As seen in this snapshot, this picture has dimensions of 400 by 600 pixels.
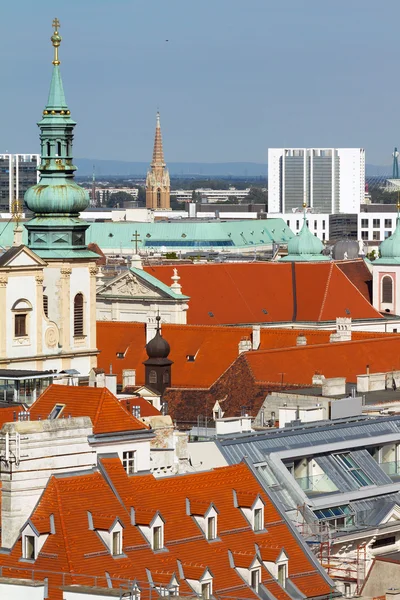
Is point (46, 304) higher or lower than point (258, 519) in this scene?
higher

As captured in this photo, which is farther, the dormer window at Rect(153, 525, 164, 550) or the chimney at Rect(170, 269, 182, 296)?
the chimney at Rect(170, 269, 182, 296)

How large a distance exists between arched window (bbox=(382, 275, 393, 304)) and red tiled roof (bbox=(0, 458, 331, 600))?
79.9 metres

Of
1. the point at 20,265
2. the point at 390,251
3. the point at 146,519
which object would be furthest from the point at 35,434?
the point at 390,251

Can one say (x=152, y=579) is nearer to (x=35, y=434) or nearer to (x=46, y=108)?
(x=35, y=434)

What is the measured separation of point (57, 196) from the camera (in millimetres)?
89438

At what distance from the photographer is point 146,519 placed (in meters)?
45.0

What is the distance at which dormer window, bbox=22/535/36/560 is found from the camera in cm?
4366

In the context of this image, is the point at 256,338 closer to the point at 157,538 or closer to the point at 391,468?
the point at 391,468

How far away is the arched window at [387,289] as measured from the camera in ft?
424

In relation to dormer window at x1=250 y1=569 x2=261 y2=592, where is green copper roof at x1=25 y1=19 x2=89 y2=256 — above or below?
above

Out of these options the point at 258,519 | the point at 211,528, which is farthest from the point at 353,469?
the point at 211,528

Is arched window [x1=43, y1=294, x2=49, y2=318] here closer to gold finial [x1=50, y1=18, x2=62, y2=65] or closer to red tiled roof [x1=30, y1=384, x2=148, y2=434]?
gold finial [x1=50, y1=18, x2=62, y2=65]

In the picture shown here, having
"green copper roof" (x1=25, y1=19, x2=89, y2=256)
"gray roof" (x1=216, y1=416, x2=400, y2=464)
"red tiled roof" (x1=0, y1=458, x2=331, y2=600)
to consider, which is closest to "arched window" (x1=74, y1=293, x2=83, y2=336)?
"green copper roof" (x1=25, y1=19, x2=89, y2=256)

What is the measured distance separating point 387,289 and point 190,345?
31113 millimetres
